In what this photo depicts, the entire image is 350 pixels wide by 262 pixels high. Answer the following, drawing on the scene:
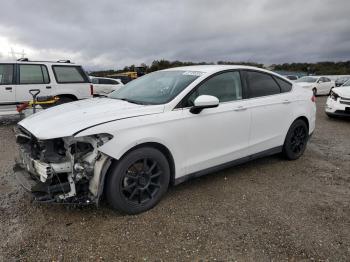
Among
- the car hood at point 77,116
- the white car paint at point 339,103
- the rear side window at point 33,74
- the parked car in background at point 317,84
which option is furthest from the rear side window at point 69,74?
the parked car in background at point 317,84

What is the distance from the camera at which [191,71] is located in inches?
159

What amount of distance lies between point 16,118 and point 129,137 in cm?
780

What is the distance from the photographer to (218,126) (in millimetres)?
3713

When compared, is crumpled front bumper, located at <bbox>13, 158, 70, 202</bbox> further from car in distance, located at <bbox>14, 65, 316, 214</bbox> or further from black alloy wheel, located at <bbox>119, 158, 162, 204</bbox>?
black alloy wheel, located at <bbox>119, 158, 162, 204</bbox>

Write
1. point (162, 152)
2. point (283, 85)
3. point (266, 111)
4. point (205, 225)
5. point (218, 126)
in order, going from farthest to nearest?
point (283, 85)
point (266, 111)
point (218, 126)
point (162, 152)
point (205, 225)

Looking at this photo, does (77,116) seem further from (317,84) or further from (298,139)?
(317,84)

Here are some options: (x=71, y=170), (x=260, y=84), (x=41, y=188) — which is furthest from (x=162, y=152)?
(x=260, y=84)

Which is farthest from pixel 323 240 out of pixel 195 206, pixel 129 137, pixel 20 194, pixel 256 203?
pixel 20 194

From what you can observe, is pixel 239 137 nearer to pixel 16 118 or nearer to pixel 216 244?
pixel 216 244

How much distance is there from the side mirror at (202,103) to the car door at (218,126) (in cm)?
6

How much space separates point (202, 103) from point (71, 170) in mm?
1550

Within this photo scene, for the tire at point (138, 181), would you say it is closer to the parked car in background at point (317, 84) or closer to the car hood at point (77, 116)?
the car hood at point (77, 116)

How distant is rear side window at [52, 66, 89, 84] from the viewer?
324 inches

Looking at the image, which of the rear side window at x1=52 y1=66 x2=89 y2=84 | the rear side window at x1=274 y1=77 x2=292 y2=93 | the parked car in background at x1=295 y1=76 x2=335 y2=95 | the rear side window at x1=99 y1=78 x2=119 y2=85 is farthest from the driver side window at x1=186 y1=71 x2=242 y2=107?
the parked car in background at x1=295 y1=76 x2=335 y2=95
